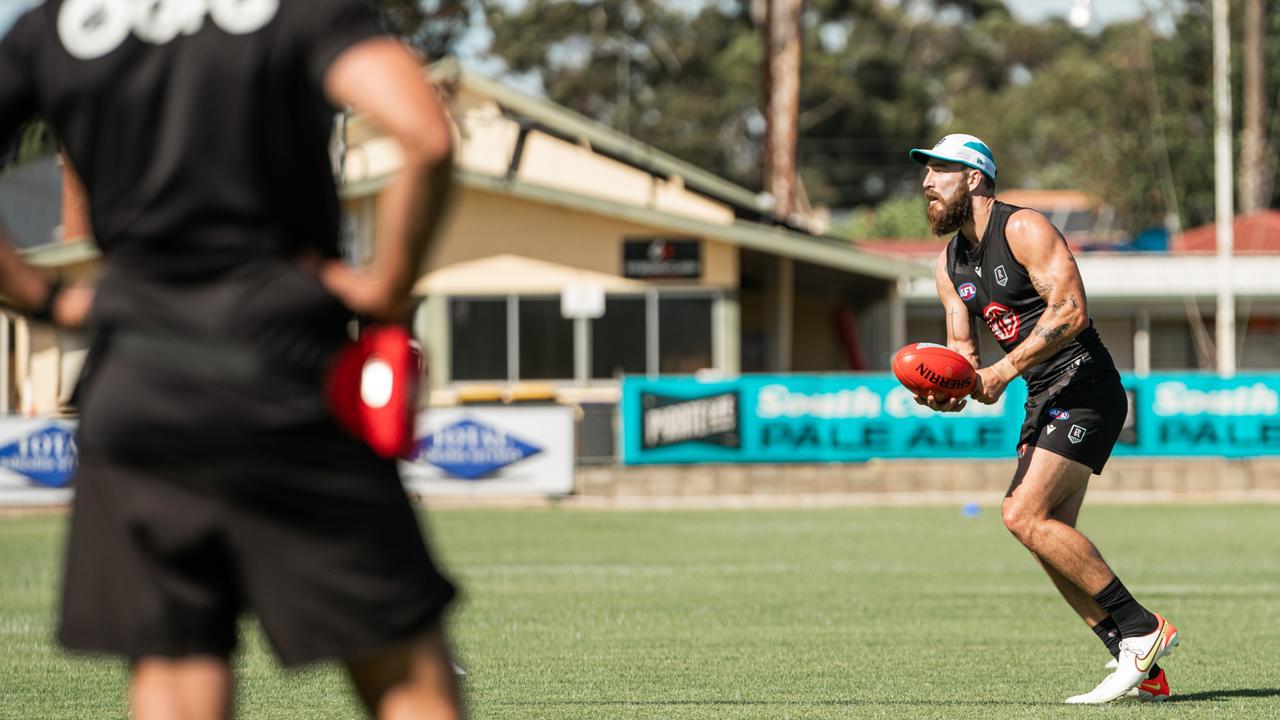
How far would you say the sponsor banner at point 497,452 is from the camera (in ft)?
78.6

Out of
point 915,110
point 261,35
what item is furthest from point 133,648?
point 915,110

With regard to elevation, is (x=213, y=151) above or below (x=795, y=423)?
above

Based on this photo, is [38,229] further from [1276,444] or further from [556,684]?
[556,684]

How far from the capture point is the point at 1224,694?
7793 mm

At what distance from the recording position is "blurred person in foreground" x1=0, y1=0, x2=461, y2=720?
3240 millimetres

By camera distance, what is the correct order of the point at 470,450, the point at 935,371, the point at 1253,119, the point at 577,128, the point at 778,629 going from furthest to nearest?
the point at 1253,119
the point at 577,128
the point at 470,450
the point at 778,629
the point at 935,371

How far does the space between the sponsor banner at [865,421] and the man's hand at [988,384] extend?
18.1m

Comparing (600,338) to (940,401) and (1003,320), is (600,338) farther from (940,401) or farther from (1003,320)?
(940,401)

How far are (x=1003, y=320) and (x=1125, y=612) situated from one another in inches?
50.8

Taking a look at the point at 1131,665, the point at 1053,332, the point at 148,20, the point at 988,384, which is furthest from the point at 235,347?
the point at 1131,665

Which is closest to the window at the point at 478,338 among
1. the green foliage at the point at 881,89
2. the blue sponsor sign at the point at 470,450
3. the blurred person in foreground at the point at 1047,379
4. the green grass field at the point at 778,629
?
the blue sponsor sign at the point at 470,450

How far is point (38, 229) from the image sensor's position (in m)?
39.6

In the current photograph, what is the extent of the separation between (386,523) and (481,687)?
5.02m

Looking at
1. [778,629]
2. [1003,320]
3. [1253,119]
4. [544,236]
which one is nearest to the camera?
[1003,320]
